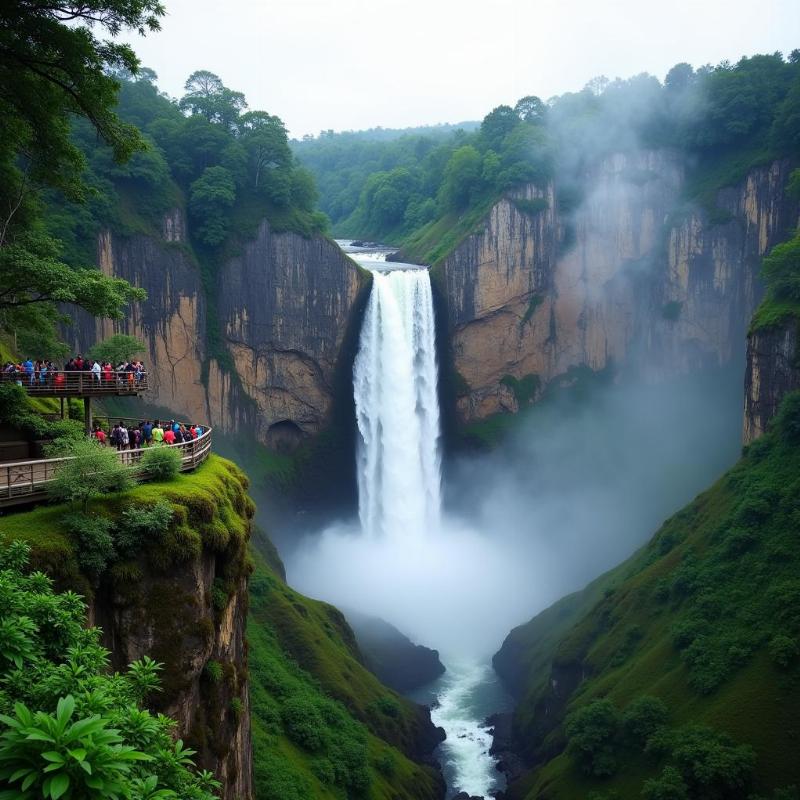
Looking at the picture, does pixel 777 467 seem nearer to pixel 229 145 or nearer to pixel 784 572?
pixel 784 572

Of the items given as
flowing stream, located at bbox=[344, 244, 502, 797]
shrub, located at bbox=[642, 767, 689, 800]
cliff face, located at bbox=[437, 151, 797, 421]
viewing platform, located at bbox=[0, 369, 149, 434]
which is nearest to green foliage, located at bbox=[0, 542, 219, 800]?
viewing platform, located at bbox=[0, 369, 149, 434]

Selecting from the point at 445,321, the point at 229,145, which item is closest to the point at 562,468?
the point at 445,321

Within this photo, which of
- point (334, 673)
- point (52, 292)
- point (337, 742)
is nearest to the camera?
point (52, 292)

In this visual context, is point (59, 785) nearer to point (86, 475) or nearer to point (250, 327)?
point (86, 475)

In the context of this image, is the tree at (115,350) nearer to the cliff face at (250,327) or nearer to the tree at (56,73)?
the cliff face at (250,327)

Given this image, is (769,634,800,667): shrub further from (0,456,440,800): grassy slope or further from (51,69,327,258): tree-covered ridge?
(51,69,327,258): tree-covered ridge

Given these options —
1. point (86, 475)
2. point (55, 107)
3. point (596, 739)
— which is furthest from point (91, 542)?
point (596, 739)
